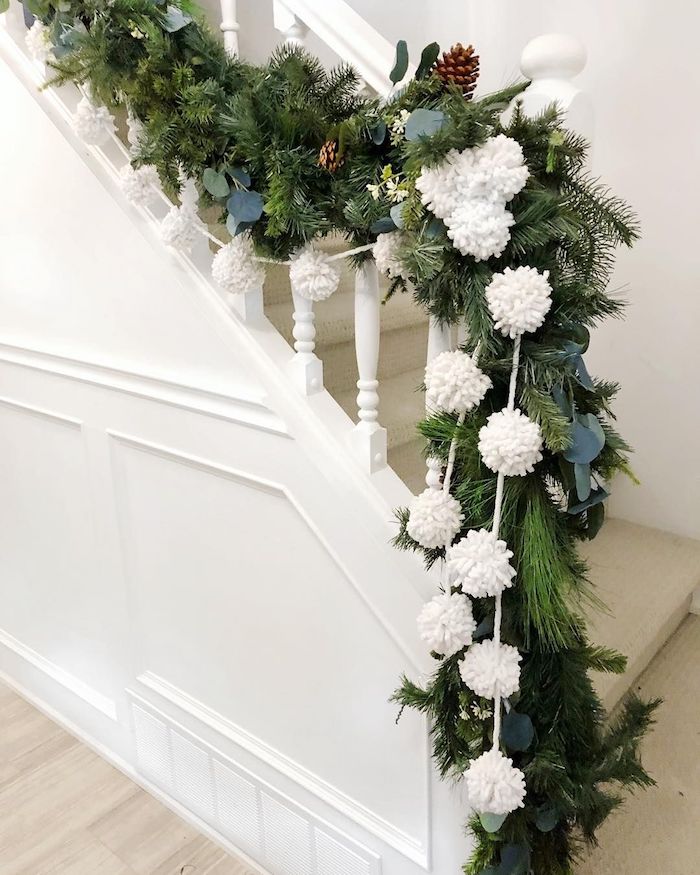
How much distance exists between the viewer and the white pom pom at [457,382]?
92 cm

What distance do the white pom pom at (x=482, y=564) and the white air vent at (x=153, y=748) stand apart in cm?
119

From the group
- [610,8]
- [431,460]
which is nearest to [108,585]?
[431,460]

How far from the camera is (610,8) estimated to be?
6.76 feet

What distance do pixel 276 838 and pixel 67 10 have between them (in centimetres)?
161

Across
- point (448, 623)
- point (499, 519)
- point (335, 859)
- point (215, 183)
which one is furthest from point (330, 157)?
point (335, 859)

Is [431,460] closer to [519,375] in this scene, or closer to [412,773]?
[519,375]

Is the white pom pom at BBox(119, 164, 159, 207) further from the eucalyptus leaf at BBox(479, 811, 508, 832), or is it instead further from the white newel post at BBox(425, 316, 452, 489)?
the eucalyptus leaf at BBox(479, 811, 508, 832)

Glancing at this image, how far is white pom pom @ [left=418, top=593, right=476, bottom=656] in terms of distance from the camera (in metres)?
0.97

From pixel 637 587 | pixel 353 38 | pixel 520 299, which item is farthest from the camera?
pixel 637 587

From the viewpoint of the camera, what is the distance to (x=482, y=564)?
0.92m

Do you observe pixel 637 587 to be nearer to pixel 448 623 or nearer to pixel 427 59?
pixel 448 623

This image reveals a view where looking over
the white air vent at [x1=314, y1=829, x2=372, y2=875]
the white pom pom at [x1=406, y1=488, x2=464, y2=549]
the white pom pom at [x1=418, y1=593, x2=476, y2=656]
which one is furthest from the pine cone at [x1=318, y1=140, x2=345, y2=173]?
the white air vent at [x1=314, y1=829, x2=372, y2=875]

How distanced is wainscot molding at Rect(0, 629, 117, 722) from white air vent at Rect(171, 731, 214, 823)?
269 millimetres

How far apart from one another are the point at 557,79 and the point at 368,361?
1.50 feet
